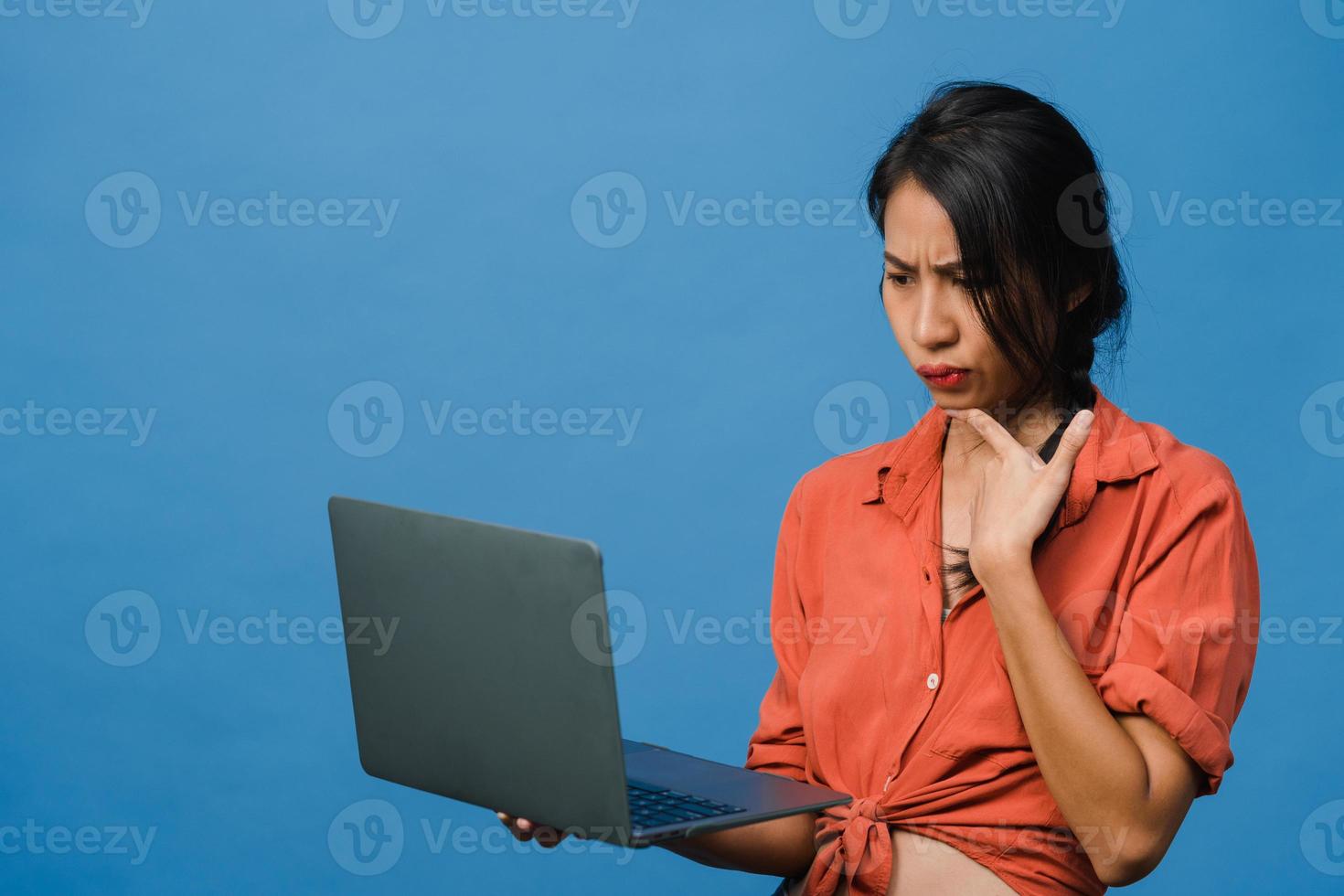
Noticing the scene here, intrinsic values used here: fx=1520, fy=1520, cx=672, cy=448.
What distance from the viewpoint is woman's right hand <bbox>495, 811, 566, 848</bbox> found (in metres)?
1.28

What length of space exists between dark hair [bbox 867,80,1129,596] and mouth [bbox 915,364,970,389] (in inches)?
1.7

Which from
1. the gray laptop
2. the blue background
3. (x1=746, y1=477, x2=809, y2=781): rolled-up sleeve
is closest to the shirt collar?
(x1=746, y1=477, x2=809, y2=781): rolled-up sleeve

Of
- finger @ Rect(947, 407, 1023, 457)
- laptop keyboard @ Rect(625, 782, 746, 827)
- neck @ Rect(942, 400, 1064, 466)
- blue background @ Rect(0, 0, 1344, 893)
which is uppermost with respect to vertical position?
blue background @ Rect(0, 0, 1344, 893)

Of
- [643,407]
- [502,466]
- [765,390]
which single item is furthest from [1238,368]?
[502,466]

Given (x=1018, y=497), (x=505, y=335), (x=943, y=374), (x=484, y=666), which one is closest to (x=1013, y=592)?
(x=1018, y=497)

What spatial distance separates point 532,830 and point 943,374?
0.54m

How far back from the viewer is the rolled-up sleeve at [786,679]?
154cm

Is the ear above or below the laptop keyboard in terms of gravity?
above

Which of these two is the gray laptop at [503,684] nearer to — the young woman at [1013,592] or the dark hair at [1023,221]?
the young woman at [1013,592]

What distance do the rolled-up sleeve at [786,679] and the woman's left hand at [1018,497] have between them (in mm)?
284

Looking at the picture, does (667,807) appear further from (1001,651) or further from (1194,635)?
(1194,635)

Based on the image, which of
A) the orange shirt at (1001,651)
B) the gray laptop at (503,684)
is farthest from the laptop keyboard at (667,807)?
the orange shirt at (1001,651)

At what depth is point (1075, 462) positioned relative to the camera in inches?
53.1

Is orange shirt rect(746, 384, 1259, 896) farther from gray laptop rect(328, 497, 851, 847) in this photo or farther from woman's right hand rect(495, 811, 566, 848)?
woman's right hand rect(495, 811, 566, 848)
